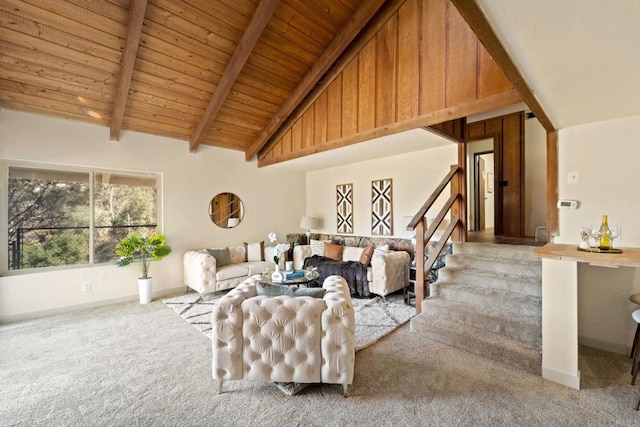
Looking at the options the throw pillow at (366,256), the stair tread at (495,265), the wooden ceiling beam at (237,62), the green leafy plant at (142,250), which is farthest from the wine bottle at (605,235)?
the green leafy plant at (142,250)

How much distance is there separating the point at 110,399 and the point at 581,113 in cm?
441

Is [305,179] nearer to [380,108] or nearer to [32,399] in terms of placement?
[380,108]

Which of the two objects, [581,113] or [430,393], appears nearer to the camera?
[430,393]

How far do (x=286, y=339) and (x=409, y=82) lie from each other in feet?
10.8

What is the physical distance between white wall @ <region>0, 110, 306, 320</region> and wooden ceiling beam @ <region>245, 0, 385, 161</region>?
Answer: 3.86 feet

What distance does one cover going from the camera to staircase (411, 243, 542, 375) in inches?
96.6

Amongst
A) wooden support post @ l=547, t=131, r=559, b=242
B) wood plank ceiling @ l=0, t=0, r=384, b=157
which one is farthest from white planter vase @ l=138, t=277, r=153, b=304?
wooden support post @ l=547, t=131, r=559, b=242

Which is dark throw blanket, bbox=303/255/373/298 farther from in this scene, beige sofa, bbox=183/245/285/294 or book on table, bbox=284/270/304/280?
beige sofa, bbox=183/245/285/294

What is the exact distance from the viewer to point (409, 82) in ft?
11.4

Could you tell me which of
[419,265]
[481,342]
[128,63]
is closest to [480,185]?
[419,265]

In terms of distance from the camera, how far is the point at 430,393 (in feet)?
6.73

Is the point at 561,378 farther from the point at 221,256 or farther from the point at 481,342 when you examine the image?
the point at 221,256

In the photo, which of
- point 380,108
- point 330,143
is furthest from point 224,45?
point 380,108

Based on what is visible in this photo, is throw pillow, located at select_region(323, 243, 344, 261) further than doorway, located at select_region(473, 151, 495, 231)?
No
